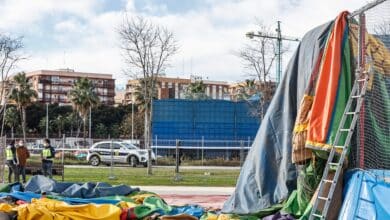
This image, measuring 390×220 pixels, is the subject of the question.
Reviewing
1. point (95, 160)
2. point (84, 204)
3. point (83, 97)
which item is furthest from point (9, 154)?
point (83, 97)

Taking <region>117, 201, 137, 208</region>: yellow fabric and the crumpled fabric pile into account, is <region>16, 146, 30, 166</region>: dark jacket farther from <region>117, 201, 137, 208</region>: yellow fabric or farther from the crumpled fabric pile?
<region>117, 201, 137, 208</region>: yellow fabric

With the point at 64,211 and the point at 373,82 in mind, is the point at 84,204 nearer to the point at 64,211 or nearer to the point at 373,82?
the point at 64,211

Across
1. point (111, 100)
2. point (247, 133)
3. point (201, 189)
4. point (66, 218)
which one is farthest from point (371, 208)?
point (111, 100)

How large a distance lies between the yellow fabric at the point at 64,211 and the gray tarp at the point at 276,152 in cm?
173

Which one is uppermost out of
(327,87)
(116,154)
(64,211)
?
(327,87)

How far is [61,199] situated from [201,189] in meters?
11.9

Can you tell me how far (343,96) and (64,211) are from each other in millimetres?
4250

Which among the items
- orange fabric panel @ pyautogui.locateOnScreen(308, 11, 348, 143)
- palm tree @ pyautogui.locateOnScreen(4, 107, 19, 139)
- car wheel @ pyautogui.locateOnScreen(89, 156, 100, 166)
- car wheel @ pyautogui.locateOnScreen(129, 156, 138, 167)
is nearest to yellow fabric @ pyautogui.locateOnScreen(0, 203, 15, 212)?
orange fabric panel @ pyautogui.locateOnScreen(308, 11, 348, 143)

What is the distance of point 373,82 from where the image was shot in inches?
291

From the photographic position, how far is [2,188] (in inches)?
418

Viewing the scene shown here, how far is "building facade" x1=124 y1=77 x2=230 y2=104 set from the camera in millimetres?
97562

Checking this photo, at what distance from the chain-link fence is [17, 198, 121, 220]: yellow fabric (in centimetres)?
360

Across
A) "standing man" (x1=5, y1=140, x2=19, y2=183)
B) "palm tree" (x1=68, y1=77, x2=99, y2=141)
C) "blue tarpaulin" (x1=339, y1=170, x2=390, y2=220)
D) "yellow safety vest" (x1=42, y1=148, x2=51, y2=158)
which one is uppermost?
Answer: "palm tree" (x1=68, y1=77, x2=99, y2=141)

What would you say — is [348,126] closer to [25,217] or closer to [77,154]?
[25,217]
